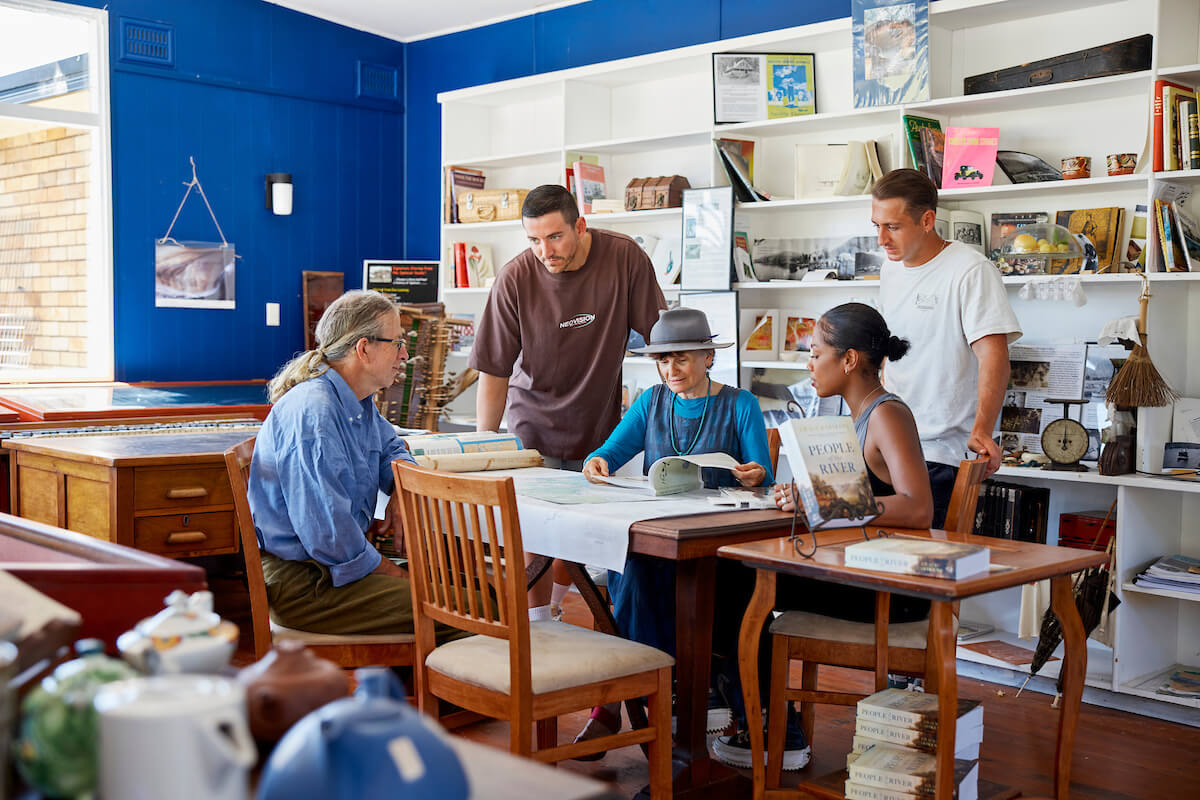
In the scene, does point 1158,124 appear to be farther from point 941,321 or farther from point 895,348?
point 895,348

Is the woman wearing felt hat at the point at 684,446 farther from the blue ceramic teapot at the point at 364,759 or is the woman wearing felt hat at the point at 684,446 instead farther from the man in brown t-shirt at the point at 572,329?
the blue ceramic teapot at the point at 364,759

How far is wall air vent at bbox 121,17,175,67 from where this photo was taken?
5.79 metres

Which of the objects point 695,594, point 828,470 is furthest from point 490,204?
point 828,470

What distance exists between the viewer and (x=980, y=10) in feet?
13.8

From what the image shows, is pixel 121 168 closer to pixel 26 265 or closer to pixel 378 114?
pixel 26 265

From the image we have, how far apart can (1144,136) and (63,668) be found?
13.4 ft

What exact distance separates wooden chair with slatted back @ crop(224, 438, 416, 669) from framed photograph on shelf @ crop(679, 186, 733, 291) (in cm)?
260

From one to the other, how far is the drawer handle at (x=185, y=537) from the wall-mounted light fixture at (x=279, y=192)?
314cm

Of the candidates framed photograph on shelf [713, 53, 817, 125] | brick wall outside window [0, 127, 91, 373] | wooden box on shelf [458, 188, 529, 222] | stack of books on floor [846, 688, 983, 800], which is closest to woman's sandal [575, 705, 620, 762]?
stack of books on floor [846, 688, 983, 800]

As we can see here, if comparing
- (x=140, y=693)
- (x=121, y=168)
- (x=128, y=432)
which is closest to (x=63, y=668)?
(x=140, y=693)

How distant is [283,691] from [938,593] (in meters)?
1.30

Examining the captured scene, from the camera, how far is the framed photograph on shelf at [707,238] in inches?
192

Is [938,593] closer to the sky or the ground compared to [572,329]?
closer to the ground

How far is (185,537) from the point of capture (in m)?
3.68
